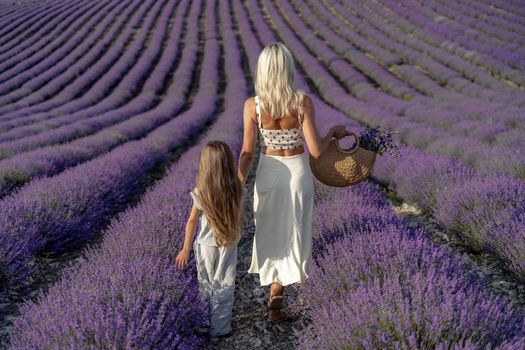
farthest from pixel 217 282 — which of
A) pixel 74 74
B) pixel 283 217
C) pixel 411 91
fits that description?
pixel 74 74

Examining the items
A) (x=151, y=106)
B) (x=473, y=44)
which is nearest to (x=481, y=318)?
(x=151, y=106)

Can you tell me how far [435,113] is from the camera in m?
9.29

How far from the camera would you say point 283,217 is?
2.55 metres

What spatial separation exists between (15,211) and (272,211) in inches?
86.7

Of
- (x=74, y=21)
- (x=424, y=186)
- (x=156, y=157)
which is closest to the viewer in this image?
(x=424, y=186)

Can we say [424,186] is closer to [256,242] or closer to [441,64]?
[256,242]

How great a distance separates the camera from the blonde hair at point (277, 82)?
7.37 feet

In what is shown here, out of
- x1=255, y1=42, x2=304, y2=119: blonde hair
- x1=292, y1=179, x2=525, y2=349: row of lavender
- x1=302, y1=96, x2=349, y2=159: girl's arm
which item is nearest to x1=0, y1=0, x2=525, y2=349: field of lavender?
x1=292, y1=179, x2=525, y2=349: row of lavender

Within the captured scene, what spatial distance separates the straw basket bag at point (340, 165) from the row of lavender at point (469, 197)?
113 cm

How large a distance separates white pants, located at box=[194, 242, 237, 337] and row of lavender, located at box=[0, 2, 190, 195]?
11.1ft

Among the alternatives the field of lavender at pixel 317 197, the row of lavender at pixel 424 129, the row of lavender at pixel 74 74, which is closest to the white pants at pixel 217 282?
the field of lavender at pixel 317 197

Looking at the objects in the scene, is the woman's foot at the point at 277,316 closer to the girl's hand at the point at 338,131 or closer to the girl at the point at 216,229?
the girl at the point at 216,229

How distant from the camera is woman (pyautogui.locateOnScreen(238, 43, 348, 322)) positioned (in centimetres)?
229

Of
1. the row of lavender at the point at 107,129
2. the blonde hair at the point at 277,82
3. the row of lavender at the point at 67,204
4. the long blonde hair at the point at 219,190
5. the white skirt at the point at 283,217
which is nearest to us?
the blonde hair at the point at 277,82
